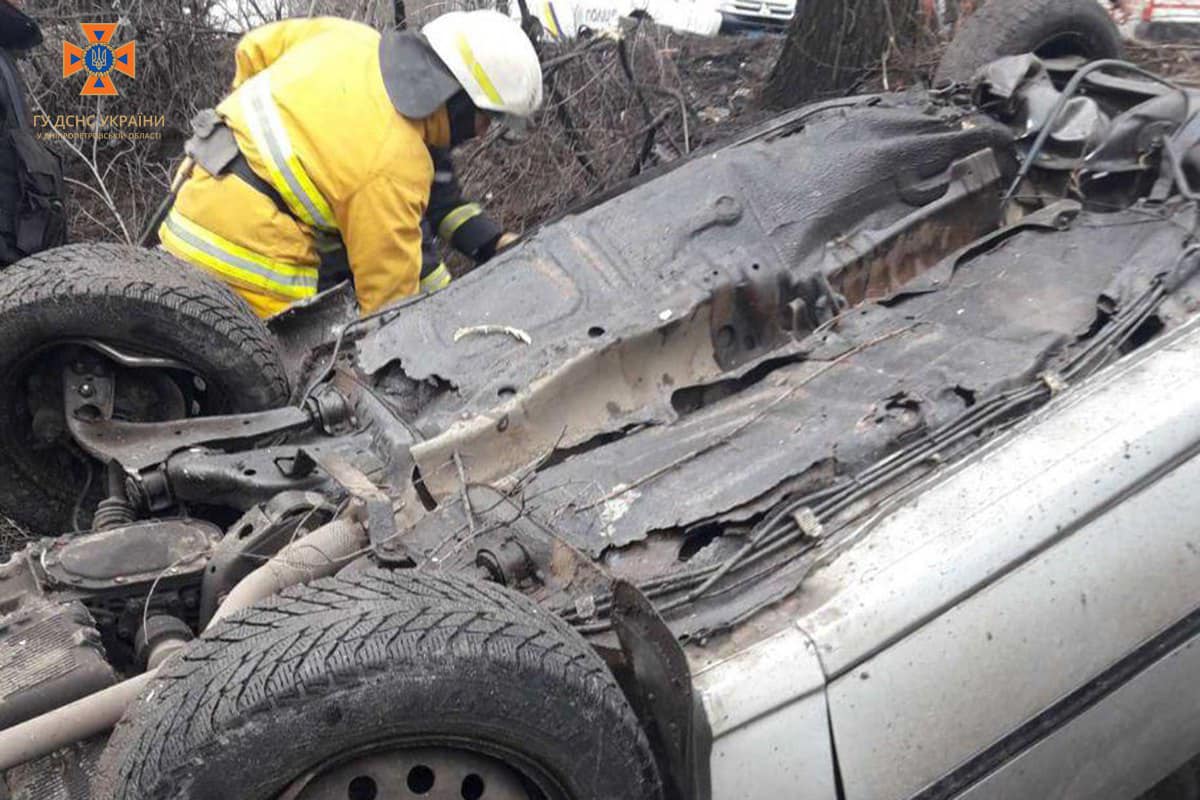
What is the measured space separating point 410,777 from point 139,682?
60 centimetres

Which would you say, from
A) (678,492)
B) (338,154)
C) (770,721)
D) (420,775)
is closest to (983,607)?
(770,721)

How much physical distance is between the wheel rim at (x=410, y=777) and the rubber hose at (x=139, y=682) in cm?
37

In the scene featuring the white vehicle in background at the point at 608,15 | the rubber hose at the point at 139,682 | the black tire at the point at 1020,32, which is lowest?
the rubber hose at the point at 139,682

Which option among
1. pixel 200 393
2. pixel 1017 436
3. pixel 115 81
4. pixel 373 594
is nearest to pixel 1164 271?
pixel 1017 436

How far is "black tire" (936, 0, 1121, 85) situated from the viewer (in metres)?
4.47

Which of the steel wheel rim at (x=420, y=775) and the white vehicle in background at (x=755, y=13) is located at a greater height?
the white vehicle in background at (x=755, y=13)

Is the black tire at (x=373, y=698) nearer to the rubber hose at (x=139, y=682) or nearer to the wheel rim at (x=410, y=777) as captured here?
the wheel rim at (x=410, y=777)

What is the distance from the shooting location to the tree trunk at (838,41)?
5371mm

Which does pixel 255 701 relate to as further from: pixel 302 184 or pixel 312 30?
pixel 312 30

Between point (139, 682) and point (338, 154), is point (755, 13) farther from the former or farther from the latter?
point (139, 682)

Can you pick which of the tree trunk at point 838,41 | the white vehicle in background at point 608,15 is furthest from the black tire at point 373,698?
the white vehicle in background at point 608,15

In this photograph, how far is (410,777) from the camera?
78.8 inches

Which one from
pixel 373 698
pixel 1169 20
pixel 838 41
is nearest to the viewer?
pixel 373 698

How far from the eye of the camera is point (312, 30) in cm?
436
